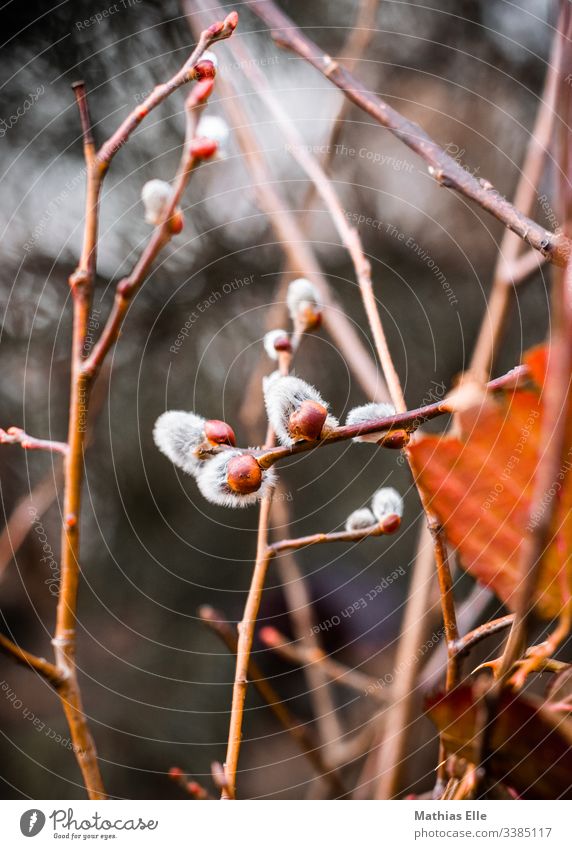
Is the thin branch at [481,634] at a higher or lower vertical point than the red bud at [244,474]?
lower

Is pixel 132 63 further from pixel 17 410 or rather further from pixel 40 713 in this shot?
pixel 40 713

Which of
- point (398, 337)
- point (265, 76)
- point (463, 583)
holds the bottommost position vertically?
point (463, 583)

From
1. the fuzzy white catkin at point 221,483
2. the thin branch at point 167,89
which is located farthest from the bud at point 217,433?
the thin branch at point 167,89

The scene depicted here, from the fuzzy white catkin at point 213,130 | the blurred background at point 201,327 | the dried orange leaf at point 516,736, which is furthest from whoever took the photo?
the blurred background at point 201,327

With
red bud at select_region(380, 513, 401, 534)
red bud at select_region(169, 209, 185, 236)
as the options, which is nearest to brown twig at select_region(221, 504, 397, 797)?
red bud at select_region(380, 513, 401, 534)

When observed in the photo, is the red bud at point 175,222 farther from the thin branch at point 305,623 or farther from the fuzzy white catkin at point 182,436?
the thin branch at point 305,623

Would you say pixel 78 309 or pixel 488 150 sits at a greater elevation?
pixel 488 150

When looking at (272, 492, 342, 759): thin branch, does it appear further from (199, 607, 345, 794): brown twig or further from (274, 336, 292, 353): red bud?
(274, 336, 292, 353): red bud

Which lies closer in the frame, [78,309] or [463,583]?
[78,309]

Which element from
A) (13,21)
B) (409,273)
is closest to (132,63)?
(13,21)
